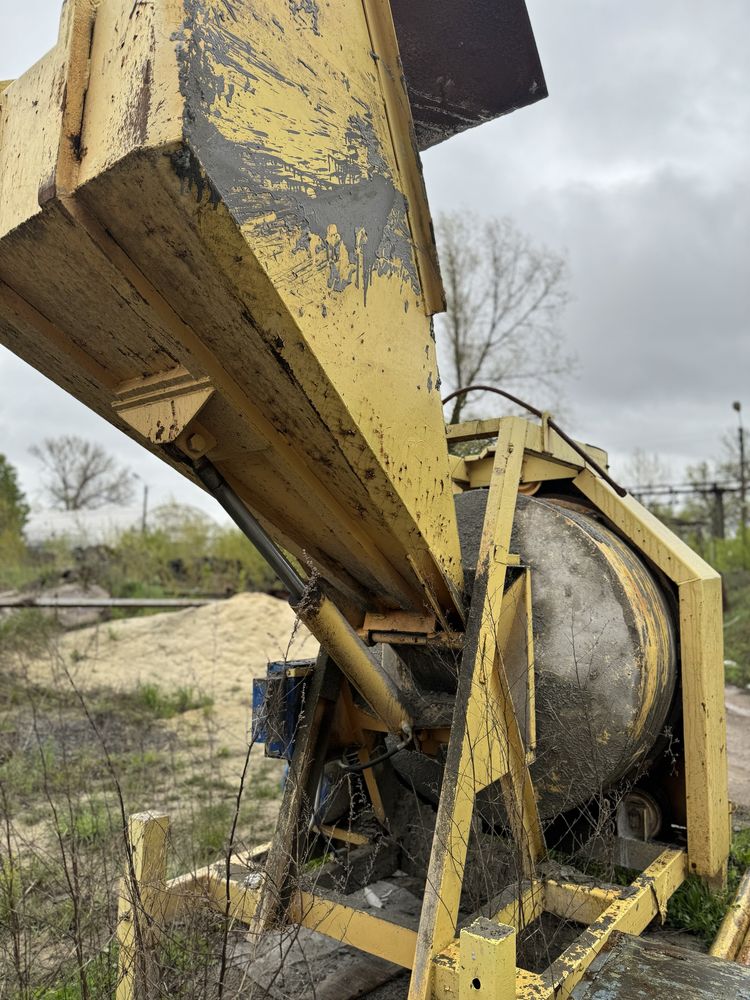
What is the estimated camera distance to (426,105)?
2.62 meters

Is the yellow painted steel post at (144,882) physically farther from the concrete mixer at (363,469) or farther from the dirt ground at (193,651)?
the dirt ground at (193,651)

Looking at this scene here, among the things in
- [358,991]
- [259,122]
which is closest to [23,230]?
[259,122]

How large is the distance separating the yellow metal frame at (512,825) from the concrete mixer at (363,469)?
1cm

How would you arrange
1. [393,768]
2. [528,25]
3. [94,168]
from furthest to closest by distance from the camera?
[393,768]
[528,25]
[94,168]

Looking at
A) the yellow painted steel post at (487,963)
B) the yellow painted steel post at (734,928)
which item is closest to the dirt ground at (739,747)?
the yellow painted steel post at (734,928)

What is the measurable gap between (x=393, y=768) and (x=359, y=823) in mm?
277

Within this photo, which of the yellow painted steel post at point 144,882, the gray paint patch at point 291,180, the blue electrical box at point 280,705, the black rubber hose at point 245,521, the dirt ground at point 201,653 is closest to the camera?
the gray paint patch at point 291,180

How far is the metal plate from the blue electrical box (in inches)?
80.4

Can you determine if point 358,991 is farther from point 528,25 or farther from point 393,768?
point 528,25

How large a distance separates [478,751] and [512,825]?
0.44 metres

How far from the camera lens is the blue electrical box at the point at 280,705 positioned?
2775 mm

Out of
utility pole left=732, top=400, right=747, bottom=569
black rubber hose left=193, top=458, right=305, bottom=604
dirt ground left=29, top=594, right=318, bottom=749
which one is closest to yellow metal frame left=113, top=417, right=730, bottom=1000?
black rubber hose left=193, top=458, right=305, bottom=604

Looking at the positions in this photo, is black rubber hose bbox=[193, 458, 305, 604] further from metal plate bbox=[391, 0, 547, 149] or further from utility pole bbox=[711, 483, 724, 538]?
utility pole bbox=[711, 483, 724, 538]

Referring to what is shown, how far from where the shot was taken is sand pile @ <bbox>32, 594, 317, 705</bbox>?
32.3ft
